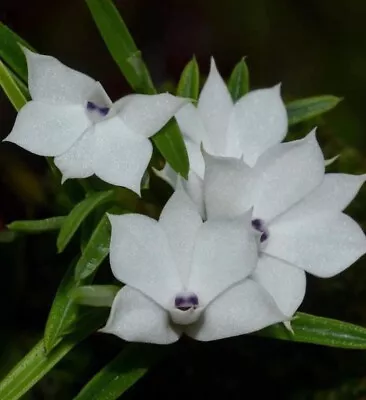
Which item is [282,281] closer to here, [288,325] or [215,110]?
[288,325]

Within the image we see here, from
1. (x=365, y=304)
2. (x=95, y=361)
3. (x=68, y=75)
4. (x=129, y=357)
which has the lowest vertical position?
(x=365, y=304)

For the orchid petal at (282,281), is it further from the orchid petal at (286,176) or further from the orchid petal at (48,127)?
the orchid petal at (48,127)

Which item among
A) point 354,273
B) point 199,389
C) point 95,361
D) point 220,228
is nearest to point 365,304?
point 354,273

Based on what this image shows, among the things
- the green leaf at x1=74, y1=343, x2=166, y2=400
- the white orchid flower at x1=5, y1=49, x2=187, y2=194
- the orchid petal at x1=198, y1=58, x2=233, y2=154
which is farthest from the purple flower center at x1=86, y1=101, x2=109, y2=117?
the green leaf at x1=74, y1=343, x2=166, y2=400

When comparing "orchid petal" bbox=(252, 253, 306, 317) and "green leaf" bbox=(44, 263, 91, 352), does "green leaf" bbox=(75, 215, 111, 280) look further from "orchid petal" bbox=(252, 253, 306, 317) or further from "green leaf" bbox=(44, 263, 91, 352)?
"orchid petal" bbox=(252, 253, 306, 317)

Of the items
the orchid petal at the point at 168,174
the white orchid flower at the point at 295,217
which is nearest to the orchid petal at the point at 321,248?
the white orchid flower at the point at 295,217

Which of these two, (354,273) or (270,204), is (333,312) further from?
(270,204)

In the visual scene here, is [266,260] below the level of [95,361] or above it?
above
